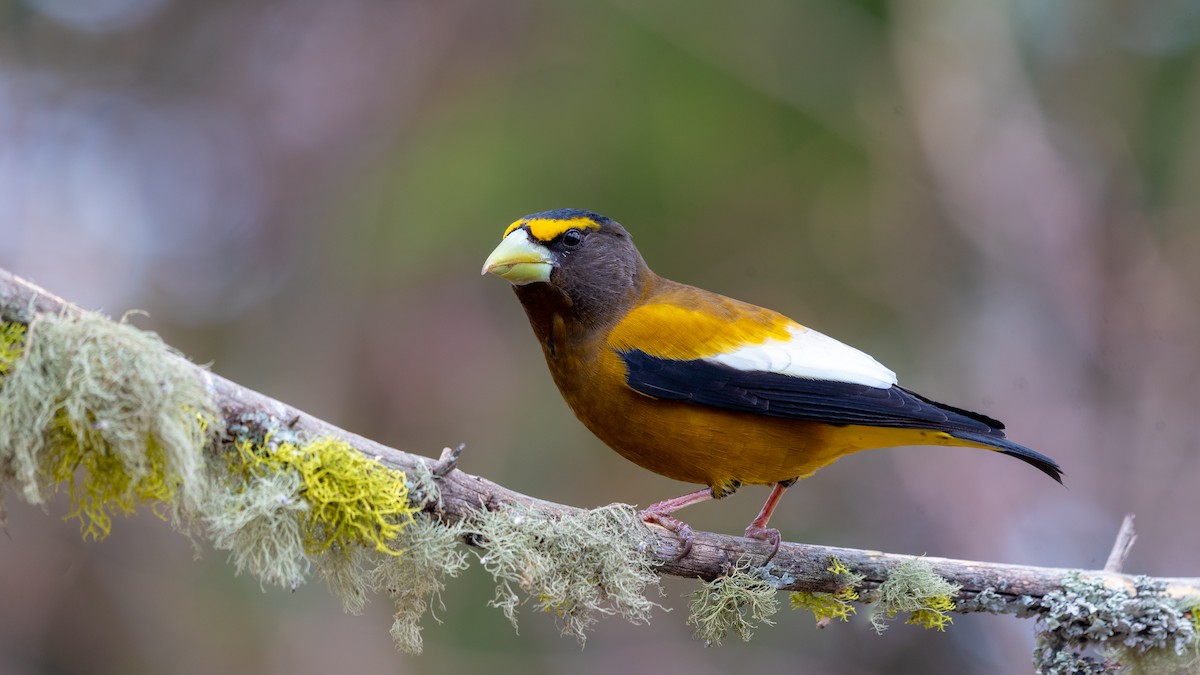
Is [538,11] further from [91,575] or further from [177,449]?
[177,449]

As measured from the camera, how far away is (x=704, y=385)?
3.77 meters

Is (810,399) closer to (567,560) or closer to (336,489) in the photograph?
(567,560)

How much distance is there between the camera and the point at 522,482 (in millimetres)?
7324

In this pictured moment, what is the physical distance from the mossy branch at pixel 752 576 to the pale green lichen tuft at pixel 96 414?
0.29 m

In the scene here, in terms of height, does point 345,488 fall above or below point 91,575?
above

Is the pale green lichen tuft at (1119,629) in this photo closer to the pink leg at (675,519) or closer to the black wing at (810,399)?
the black wing at (810,399)

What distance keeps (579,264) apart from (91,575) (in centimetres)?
453

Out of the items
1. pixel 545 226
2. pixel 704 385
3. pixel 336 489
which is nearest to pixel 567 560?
pixel 336 489

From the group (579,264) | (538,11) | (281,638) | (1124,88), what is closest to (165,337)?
(281,638)

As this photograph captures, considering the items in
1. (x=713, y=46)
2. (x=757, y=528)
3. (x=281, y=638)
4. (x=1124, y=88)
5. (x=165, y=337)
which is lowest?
(x=281, y=638)

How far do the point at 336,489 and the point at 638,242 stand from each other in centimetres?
544

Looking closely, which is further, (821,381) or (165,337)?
(165,337)

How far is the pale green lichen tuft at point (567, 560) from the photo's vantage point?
277cm

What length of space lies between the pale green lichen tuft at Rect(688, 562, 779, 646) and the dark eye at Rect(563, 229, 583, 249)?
1.62m
